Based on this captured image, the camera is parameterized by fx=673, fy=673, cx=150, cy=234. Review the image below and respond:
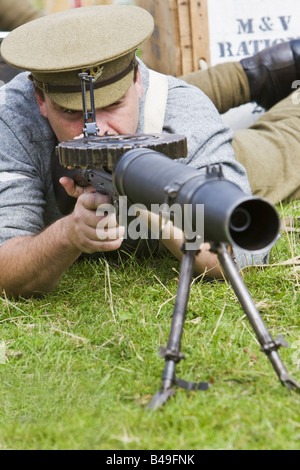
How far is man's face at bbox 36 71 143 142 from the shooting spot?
2654 mm

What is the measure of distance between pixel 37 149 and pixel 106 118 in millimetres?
482

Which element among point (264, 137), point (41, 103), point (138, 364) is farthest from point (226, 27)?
point (138, 364)

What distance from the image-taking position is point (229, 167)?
299 cm

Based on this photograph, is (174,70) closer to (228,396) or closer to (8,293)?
(8,293)

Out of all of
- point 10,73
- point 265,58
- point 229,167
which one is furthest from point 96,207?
point 265,58

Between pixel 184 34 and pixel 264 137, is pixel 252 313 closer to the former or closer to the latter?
pixel 264 137

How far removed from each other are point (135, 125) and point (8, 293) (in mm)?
881


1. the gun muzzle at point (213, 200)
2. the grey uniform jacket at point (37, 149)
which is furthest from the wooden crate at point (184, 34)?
the gun muzzle at point (213, 200)

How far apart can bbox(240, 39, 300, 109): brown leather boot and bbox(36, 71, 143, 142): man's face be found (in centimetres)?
206

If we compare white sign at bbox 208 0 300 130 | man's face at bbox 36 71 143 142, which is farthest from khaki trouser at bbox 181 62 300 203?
man's face at bbox 36 71 143 142

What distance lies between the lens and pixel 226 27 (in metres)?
5.27

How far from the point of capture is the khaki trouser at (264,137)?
13.5ft

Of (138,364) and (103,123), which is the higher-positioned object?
(103,123)

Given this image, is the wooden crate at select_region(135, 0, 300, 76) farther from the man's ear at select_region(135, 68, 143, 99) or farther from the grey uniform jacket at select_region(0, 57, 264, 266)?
the man's ear at select_region(135, 68, 143, 99)
